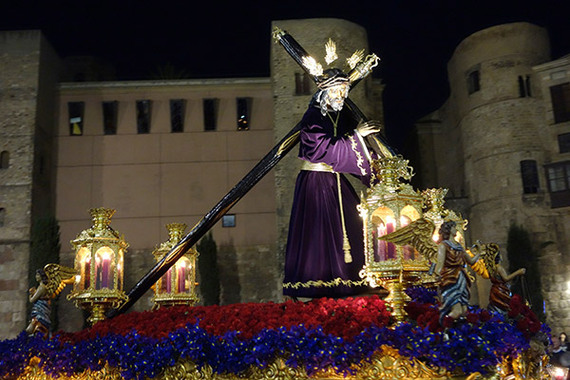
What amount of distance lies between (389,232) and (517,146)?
67.7 ft

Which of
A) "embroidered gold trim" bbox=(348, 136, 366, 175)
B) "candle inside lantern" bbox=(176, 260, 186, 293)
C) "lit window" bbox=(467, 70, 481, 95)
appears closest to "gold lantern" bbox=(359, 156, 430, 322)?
"embroidered gold trim" bbox=(348, 136, 366, 175)

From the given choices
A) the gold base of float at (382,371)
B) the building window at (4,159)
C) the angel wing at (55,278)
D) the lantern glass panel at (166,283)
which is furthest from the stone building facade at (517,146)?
the building window at (4,159)

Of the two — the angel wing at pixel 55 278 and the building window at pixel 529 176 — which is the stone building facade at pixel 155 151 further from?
the angel wing at pixel 55 278

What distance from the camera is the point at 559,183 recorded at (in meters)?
23.6

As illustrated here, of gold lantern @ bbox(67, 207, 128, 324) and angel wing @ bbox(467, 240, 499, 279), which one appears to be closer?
angel wing @ bbox(467, 240, 499, 279)

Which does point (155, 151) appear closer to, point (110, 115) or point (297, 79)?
point (110, 115)

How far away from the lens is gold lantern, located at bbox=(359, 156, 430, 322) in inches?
220

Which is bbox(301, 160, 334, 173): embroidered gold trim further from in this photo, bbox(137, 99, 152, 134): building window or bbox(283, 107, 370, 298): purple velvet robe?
bbox(137, 99, 152, 134): building window

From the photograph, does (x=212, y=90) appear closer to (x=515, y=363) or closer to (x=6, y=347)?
(x=6, y=347)

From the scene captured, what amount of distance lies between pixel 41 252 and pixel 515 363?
20191 mm

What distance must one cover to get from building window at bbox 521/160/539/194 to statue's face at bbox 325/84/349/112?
1942cm

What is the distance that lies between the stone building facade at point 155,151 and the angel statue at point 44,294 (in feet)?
51.5

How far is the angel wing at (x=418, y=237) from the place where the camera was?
17.6 feet

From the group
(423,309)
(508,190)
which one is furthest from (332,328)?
(508,190)
